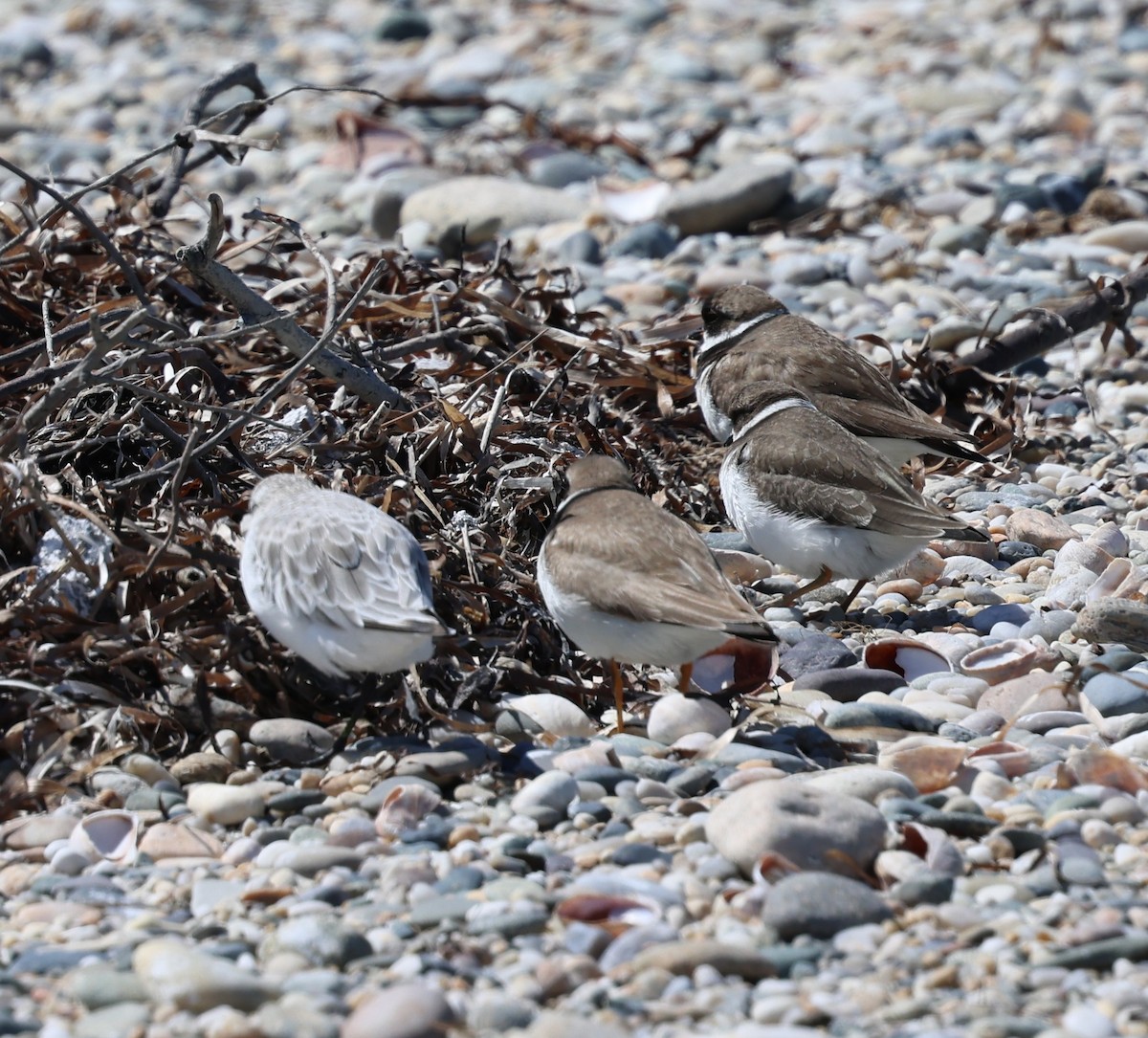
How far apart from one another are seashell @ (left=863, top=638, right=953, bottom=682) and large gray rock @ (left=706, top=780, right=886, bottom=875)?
120 cm

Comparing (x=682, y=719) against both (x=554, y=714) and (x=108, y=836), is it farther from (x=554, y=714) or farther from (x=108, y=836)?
(x=108, y=836)

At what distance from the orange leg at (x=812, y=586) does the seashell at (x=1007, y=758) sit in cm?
125

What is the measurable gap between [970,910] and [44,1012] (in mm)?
1687

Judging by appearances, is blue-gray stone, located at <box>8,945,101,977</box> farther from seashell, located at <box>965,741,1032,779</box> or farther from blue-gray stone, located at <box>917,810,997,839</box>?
seashell, located at <box>965,741,1032,779</box>

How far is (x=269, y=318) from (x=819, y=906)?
2.75 m

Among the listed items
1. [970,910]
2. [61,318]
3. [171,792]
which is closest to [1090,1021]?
[970,910]

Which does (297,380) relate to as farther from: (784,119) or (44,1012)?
(784,119)

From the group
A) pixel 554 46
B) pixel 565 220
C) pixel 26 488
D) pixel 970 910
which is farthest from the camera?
pixel 554 46

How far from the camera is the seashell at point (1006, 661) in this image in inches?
175

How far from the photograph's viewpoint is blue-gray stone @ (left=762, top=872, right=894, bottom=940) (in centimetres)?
307

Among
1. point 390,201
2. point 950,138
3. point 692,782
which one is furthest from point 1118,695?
point 950,138

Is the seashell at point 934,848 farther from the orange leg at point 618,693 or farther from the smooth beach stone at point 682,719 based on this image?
the orange leg at point 618,693

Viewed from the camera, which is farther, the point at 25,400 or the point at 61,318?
the point at 61,318

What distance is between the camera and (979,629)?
488cm
